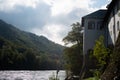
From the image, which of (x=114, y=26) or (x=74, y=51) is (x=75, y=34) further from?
(x=114, y=26)

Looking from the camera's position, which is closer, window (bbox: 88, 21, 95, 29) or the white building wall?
the white building wall

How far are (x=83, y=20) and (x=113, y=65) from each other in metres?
31.4

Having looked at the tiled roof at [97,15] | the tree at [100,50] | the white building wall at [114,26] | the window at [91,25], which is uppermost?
the tiled roof at [97,15]

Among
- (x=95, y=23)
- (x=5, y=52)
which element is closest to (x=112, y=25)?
(x=95, y=23)

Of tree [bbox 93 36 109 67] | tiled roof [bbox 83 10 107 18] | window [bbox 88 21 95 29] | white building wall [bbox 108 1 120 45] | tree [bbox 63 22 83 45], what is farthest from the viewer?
tree [bbox 63 22 83 45]

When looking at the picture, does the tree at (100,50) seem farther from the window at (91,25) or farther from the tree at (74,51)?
the tree at (74,51)

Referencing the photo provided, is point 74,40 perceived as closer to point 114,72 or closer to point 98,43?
point 98,43

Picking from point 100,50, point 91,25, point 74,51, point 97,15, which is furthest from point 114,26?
point 74,51

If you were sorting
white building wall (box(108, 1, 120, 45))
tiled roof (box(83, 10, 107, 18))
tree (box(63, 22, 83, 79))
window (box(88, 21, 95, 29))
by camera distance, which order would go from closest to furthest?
white building wall (box(108, 1, 120, 45)), window (box(88, 21, 95, 29)), tiled roof (box(83, 10, 107, 18)), tree (box(63, 22, 83, 79))

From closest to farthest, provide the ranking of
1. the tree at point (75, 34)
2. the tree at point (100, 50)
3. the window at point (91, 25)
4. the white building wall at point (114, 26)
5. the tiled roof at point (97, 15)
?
the tree at point (100, 50)
the white building wall at point (114, 26)
the window at point (91, 25)
the tiled roof at point (97, 15)
the tree at point (75, 34)

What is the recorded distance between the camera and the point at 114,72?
67.6 ft

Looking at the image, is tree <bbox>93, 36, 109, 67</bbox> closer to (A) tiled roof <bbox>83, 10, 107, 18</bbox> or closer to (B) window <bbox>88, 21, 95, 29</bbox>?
(B) window <bbox>88, 21, 95, 29</bbox>

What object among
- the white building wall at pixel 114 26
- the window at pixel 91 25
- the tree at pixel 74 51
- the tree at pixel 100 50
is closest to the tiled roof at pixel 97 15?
the window at pixel 91 25

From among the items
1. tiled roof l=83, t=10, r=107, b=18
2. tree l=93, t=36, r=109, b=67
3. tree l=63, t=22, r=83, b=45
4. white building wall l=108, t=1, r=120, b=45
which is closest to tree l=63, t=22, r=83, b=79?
tree l=63, t=22, r=83, b=45
